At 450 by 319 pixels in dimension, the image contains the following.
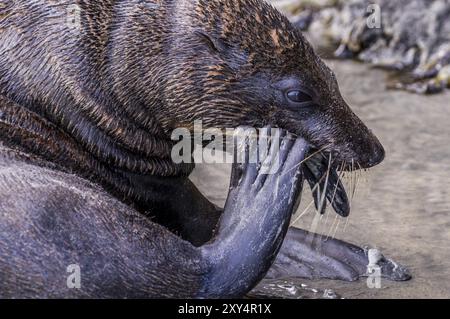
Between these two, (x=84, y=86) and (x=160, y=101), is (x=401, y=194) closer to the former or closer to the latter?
(x=160, y=101)

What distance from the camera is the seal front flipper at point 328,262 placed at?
6.27 metres

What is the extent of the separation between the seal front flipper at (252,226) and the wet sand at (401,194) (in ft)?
2.60

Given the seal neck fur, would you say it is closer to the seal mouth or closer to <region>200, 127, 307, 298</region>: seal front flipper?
<region>200, 127, 307, 298</region>: seal front flipper

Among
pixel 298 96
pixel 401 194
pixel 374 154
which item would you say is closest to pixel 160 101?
pixel 298 96

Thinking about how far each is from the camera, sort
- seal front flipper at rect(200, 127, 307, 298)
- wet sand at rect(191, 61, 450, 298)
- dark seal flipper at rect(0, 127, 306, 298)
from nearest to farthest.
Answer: dark seal flipper at rect(0, 127, 306, 298) → seal front flipper at rect(200, 127, 307, 298) → wet sand at rect(191, 61, 450, 298)

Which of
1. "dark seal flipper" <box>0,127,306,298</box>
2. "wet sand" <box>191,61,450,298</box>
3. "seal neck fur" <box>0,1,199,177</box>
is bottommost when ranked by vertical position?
"wet sand" <box>191,61,450,298</box>

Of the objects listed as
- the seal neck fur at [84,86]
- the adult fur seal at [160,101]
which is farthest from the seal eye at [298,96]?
the seal neck fur at [84,86]

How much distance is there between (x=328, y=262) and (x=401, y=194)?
4.13ft

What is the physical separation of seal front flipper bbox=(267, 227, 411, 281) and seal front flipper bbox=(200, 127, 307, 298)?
885 millimetres

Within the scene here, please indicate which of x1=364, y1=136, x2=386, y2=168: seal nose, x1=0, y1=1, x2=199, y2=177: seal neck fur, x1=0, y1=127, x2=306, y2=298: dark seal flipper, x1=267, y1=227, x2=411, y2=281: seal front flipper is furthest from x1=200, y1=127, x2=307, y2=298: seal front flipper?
x1=267, y1=227, x2=411, y2=281: seal front flipper

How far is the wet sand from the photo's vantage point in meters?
6.23

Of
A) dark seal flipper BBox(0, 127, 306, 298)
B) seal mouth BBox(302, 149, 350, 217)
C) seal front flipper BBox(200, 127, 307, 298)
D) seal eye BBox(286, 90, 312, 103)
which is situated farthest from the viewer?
seal mouth BBox(302, 149, 350, 217)

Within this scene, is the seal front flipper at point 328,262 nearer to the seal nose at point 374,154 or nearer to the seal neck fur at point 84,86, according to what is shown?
the seal nose at point 374,154
